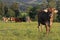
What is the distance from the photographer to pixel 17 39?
12250mm

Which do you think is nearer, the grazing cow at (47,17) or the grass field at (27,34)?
the grass field at (27,34)

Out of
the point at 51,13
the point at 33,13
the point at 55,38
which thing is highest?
the point at 51,13

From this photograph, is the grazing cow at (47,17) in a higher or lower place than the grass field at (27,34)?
higher

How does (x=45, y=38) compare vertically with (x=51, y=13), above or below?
below

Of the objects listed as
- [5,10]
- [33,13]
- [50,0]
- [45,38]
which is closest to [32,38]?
[45,38]

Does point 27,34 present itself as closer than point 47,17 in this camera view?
Yes

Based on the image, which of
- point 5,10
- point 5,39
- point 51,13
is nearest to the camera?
point 5,39

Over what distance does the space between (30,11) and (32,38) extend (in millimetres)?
51301

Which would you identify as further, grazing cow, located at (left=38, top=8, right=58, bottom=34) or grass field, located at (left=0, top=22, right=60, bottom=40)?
grazing cow, located at (left=38, top=8, right=58, bottom=34)

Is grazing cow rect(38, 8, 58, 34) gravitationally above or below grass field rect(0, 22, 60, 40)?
above

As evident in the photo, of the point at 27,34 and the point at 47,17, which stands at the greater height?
the point at 47,17

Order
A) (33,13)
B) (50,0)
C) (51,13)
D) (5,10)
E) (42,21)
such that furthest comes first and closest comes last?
(50,0), (5,10), (33,13), (42,21), (51,13)

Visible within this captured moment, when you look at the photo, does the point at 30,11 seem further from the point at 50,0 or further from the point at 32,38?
the point at 32,38

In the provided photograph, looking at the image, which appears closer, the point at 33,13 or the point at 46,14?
the point at 46,14
